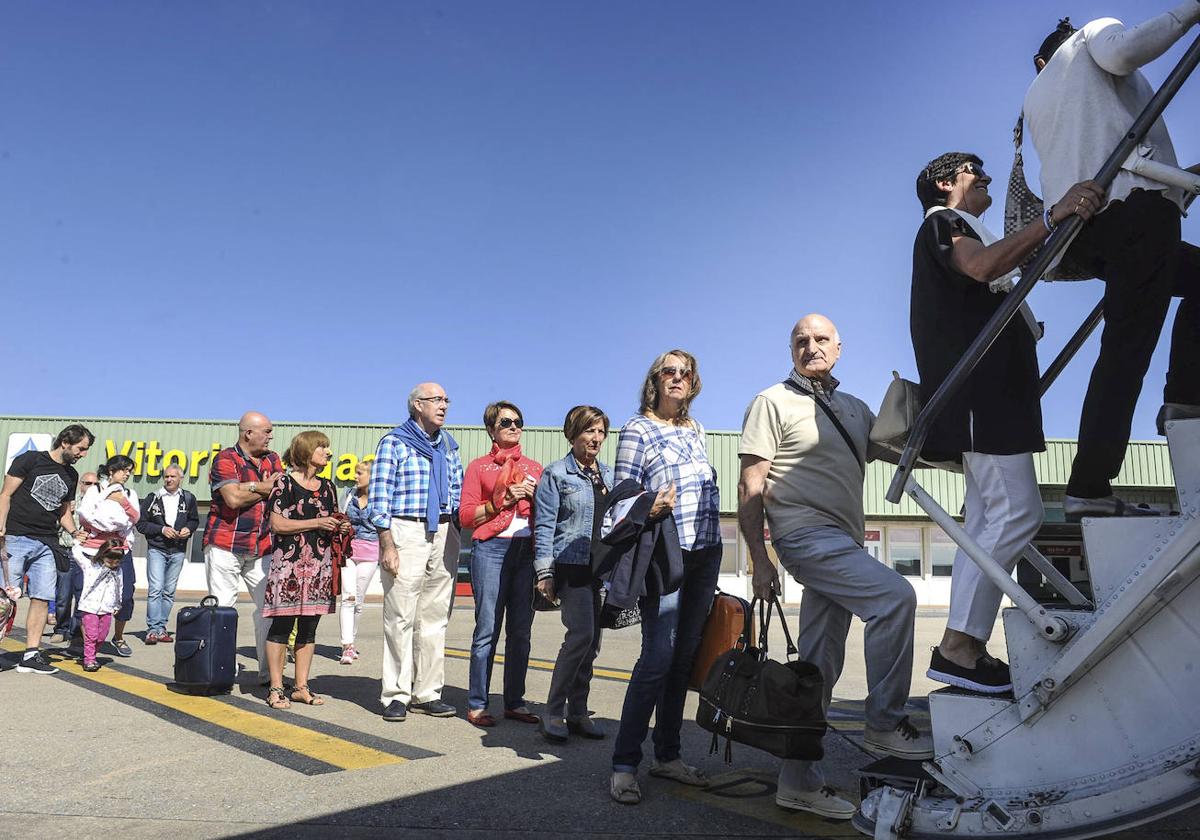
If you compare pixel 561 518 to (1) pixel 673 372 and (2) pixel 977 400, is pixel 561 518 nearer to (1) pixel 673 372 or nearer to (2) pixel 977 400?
(1) pixel 673 372

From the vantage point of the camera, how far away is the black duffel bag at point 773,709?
3082mm

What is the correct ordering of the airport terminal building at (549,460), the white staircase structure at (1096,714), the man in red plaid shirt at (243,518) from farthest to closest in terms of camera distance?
the airport terminal building at (549,460) → the man in red plaid shirt at (243,518) → the white staircase structure at (1096,714)

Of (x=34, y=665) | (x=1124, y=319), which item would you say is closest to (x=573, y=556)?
(x=1124, y=319)

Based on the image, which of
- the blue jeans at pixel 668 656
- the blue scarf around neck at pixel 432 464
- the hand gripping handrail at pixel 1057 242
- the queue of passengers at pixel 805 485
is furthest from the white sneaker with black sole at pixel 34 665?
the hand gripping handrail at pixel 1057 242

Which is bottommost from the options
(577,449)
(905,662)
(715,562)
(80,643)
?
(80,643)

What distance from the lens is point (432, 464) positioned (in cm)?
584

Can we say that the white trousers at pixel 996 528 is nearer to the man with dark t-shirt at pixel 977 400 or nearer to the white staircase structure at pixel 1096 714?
the man with dark t-shirt at pixel 977 400

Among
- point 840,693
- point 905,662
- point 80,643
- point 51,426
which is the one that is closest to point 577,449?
point 905,662

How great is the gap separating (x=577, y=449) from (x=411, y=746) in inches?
75.1

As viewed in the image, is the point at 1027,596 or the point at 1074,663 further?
the point at 1027,596

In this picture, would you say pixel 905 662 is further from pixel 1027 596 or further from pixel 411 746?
pixel 411 746

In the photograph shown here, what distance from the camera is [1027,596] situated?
8.66 ft

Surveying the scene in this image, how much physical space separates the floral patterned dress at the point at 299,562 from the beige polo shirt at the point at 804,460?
12.0 feet

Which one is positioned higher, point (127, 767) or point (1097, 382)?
point (1097, 382)
